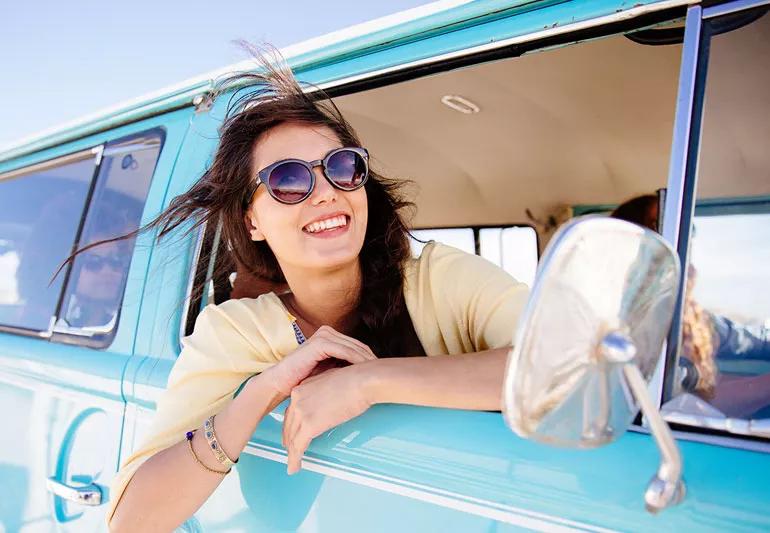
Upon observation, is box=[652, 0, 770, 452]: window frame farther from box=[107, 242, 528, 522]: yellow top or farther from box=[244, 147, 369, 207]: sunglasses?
box=[244, 147, 369, 207]: sunglasses

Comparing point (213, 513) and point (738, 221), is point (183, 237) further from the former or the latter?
point (738, 221)

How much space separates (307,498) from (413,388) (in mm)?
314

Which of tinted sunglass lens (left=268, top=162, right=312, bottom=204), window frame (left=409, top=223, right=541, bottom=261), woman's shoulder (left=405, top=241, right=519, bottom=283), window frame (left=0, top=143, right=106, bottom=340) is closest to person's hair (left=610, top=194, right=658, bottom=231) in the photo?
window frame (left=409, top=223, right=541, bottom=261)

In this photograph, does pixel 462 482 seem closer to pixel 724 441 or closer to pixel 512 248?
pixel 724 441

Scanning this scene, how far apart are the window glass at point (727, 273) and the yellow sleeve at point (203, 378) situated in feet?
2.94

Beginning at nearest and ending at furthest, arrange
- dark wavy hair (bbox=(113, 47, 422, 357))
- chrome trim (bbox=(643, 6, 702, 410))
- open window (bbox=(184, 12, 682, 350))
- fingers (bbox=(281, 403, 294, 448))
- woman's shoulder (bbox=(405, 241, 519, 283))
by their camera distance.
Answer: chrome trim (bbox=(643, 6, 702, 410)) < fingers (bbox=(281, 403, 294, 448)) < woman's shoulder (bbox=(405, 241, 519, 283)) < dark wavy hair (bbox=(113, 47, 422, 357)) < open window (bbox=(184, 12, 682, 350))

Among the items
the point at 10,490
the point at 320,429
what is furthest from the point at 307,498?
the point at 10,490

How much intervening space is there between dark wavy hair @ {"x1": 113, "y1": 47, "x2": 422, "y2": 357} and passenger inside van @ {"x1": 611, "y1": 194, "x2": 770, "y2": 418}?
76 centimetres

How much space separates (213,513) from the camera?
1.49 meters

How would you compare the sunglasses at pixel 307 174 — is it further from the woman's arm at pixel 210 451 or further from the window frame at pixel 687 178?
the window frame at pixel 687 178

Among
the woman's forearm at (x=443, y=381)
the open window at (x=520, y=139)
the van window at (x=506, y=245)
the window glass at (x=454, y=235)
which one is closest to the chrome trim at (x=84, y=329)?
the open window at (x=520, y=139)

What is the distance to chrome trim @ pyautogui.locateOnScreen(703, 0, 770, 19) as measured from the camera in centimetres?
108

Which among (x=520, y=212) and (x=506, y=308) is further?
(x=520, y=212)

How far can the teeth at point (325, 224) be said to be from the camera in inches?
64.6
